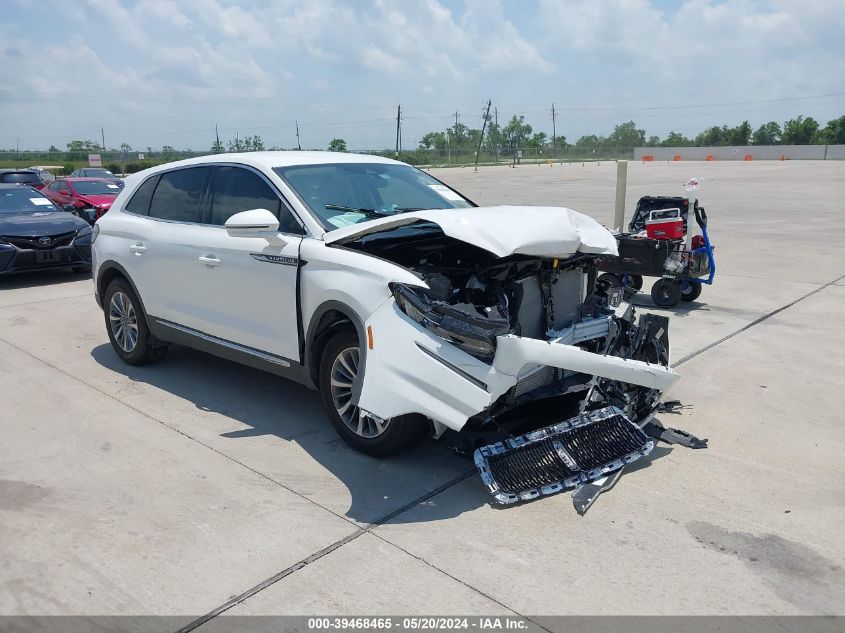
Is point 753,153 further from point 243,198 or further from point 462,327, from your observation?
point 462,327

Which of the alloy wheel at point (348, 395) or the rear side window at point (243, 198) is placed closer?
the alloy wheel at point (348, 395)

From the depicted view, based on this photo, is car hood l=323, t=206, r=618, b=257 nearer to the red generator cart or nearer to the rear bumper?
the red generator cart

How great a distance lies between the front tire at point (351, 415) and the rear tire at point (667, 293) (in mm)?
5417

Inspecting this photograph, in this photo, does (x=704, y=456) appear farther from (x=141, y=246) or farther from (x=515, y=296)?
(x=141, y=246)

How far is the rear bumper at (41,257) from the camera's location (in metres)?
10.7

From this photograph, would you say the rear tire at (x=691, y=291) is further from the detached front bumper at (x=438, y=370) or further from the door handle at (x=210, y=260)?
the door handle at (x=210, y=260)

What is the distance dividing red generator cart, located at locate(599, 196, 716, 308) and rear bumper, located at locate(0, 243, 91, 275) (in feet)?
25.9

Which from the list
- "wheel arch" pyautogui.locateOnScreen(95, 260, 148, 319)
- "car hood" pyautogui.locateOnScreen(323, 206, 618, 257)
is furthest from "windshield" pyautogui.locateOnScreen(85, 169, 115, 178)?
"car hood" pyautogui.locateOnScreen(323, 206, 618, 257)

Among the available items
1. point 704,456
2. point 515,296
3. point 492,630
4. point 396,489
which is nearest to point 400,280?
point 515,296

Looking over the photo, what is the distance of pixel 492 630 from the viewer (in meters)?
3.05

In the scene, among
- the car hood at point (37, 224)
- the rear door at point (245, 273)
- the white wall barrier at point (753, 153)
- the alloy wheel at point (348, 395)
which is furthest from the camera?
the white wall barrier at point (753, 153)

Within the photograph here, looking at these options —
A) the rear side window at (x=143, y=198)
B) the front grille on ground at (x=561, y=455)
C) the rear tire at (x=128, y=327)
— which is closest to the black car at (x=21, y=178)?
the rear tire at (x=128, y=327)

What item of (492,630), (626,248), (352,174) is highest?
(352,174)

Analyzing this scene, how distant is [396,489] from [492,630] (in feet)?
4.38
